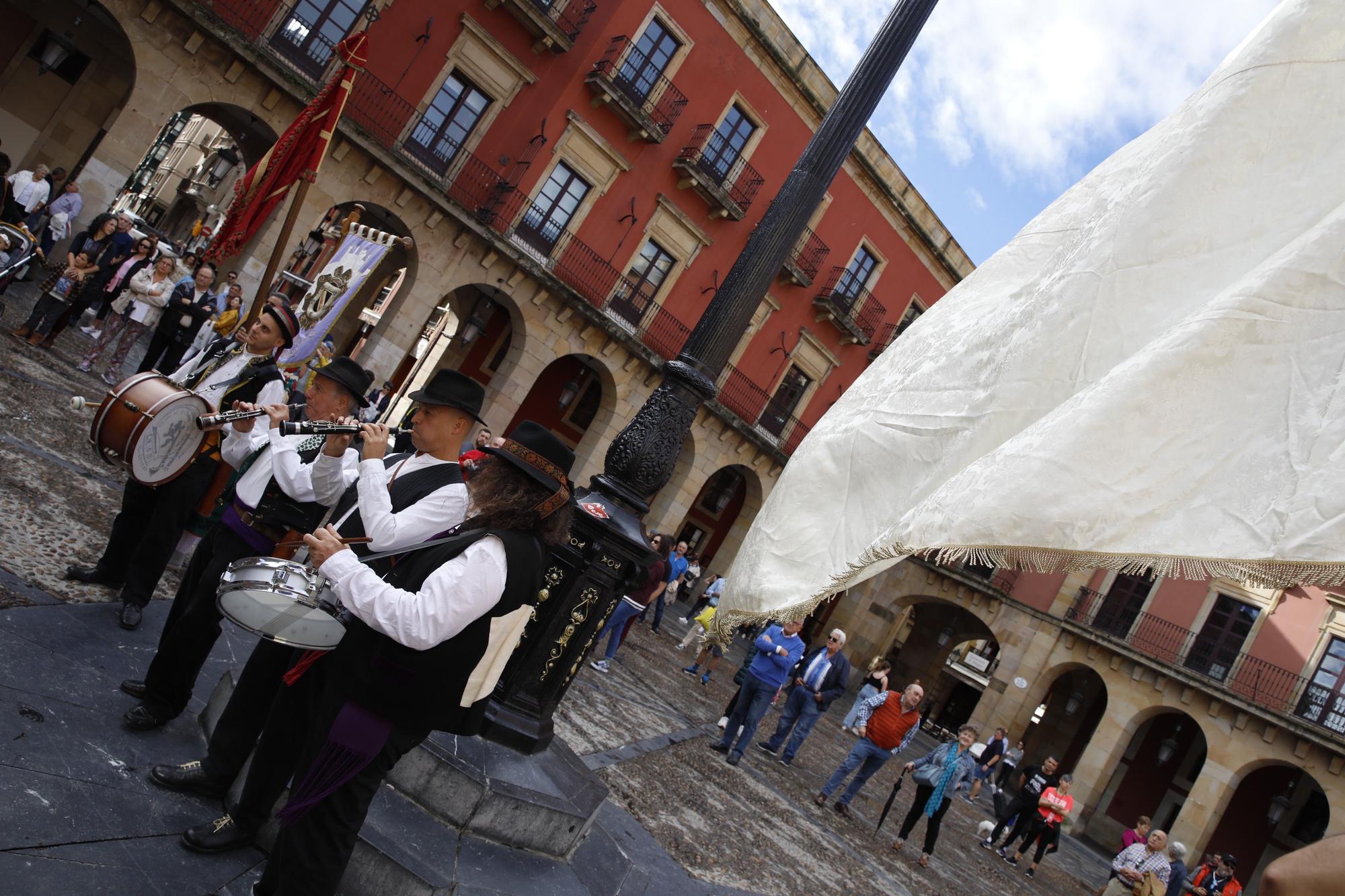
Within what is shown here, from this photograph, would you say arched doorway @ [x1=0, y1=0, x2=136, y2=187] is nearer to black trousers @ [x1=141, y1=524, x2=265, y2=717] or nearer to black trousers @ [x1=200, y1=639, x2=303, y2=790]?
black trousers @ [x1=141, y1=524, x2=265, y2=717]

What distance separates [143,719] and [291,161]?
4459mm

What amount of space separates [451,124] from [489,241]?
2.39 meters

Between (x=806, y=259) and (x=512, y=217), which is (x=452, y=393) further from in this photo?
(x=806, y=259)

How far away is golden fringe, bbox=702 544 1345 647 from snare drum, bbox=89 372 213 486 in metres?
3.50

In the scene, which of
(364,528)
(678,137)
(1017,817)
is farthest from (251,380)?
(678,137)

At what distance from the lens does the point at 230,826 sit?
9.70 ft

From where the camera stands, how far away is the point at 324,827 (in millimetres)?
2621

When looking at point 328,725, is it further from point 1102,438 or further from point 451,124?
point 451,124

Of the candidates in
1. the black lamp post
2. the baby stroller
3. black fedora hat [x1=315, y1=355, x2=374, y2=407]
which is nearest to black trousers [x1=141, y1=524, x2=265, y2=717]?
black fedora hat [x1=315, y1=355, x2=374, y2=407]

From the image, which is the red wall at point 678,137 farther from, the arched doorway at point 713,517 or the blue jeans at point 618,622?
the blue jeans at point 618,622

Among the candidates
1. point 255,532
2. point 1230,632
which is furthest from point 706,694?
point 1230,632

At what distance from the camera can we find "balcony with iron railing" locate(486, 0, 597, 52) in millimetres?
16750

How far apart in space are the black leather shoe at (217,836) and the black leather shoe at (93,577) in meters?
2.16

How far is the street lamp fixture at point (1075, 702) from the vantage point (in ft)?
76.7
